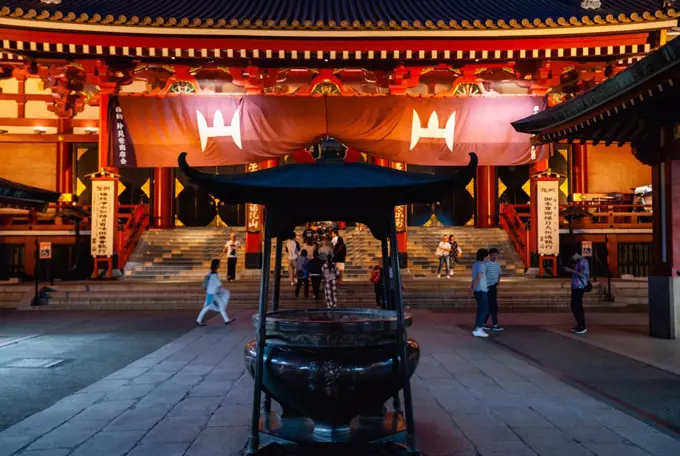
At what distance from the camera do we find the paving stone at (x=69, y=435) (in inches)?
168

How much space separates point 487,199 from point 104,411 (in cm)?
2061

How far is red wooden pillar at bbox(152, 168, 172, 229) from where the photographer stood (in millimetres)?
23328

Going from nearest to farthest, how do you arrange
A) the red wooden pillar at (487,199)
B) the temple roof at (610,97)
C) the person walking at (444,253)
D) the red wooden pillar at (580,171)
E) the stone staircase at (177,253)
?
the temple roof at (610,97), the person walking at (444,253), the stone staircase at (177,253), the red wooden pillar at (580,171), the red wooden pillar at (487,199)

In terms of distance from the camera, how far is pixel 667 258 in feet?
31.1

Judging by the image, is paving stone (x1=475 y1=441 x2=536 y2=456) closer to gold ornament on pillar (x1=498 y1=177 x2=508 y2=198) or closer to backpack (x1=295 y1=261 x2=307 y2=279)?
backpack (x1=295 y1=261 x2=307 y2=279)

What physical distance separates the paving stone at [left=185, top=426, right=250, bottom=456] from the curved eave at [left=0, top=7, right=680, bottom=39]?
39.6 ft

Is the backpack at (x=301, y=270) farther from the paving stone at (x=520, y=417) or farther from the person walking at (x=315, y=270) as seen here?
the paving stone at (x=520, y=417)

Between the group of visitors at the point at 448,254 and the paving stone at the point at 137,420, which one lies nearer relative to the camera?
the paving stone at the point at 137,420

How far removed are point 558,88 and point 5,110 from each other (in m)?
20.4

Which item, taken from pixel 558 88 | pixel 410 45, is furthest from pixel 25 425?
pixel 558 88

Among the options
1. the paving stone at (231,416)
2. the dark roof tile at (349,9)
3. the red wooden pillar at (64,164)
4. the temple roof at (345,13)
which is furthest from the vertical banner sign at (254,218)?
the paving stone at (231,416)

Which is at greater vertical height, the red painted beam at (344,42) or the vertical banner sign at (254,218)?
the red painted beam at (344,42)

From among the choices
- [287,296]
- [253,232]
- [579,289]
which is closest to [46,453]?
[579,289]

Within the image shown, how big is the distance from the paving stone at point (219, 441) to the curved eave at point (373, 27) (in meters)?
12.1
